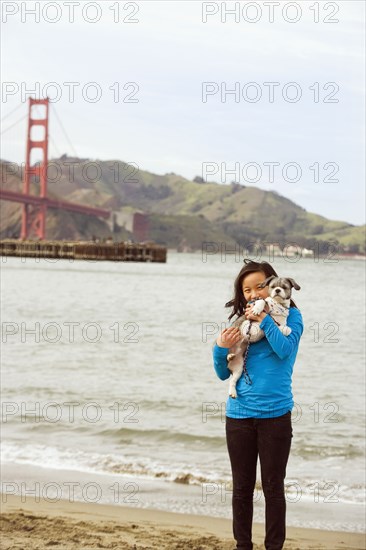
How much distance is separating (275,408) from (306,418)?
7.59 m

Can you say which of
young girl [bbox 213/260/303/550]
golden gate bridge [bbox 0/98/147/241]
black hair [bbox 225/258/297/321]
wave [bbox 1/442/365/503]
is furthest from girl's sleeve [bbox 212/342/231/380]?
golden gate bridge [bbox 0/98/147/241]

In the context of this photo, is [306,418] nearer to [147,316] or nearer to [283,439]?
[283,439]

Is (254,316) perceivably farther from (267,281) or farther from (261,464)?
(261,464)

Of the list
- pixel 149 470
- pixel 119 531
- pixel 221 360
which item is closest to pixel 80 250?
pixel 149 470

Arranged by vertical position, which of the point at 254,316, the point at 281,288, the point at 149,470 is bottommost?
the point at 149,470

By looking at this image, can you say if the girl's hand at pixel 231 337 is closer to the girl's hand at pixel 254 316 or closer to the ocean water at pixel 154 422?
the girl's hand at pixel 254 316

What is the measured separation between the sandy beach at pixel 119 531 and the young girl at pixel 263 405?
4.97ft

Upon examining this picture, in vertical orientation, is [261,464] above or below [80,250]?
below

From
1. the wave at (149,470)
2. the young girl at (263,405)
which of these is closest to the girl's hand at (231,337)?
the young girl at (263,405)

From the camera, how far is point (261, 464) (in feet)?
12.0

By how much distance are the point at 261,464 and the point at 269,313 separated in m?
0.63

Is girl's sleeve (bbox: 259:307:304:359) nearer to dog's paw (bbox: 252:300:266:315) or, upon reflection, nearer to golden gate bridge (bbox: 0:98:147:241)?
dog's paw (bbox: 252:300:266:315)

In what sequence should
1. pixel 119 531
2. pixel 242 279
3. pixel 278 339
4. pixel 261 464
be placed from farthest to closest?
pixel 119 531 → pixel 242 279 → pixel 261 464 → pixel 278 339

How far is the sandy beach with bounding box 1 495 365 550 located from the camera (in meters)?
5.08
